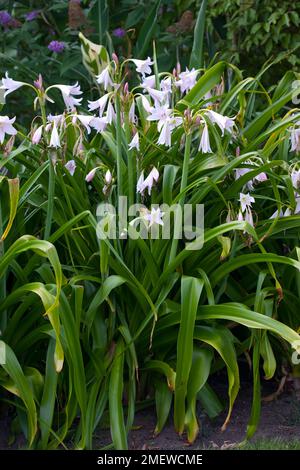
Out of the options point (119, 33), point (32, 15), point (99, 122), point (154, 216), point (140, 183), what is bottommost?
point (154, 216)

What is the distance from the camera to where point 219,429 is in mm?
2889

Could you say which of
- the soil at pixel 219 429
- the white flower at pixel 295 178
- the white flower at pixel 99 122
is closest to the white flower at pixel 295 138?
the white flower at pixel 295 178

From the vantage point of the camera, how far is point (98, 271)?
9.86 feet

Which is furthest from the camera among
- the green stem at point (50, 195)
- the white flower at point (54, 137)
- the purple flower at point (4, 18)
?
the purple flower at point (4, 18)

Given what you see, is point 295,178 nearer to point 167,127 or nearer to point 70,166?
point 167,127

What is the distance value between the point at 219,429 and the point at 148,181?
94cm

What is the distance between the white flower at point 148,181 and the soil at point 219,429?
844 millimetres

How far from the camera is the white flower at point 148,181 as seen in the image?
9.46 feet

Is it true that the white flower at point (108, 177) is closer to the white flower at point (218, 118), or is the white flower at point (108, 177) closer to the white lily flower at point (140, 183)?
the white lily flower at point (140, 183)

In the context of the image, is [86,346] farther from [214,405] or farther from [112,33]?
[112,33]

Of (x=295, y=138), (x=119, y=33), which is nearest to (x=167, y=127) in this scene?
(x=295, y=138)

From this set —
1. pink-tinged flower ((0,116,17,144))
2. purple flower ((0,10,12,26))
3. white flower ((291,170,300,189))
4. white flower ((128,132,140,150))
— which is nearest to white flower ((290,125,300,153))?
white flower ((291,170,300,189))

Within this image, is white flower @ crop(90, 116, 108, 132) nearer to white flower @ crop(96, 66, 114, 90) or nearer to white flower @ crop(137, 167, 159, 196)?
white flower @ crop(96, 66, 114, 90)

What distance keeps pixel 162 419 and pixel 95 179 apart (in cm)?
98
